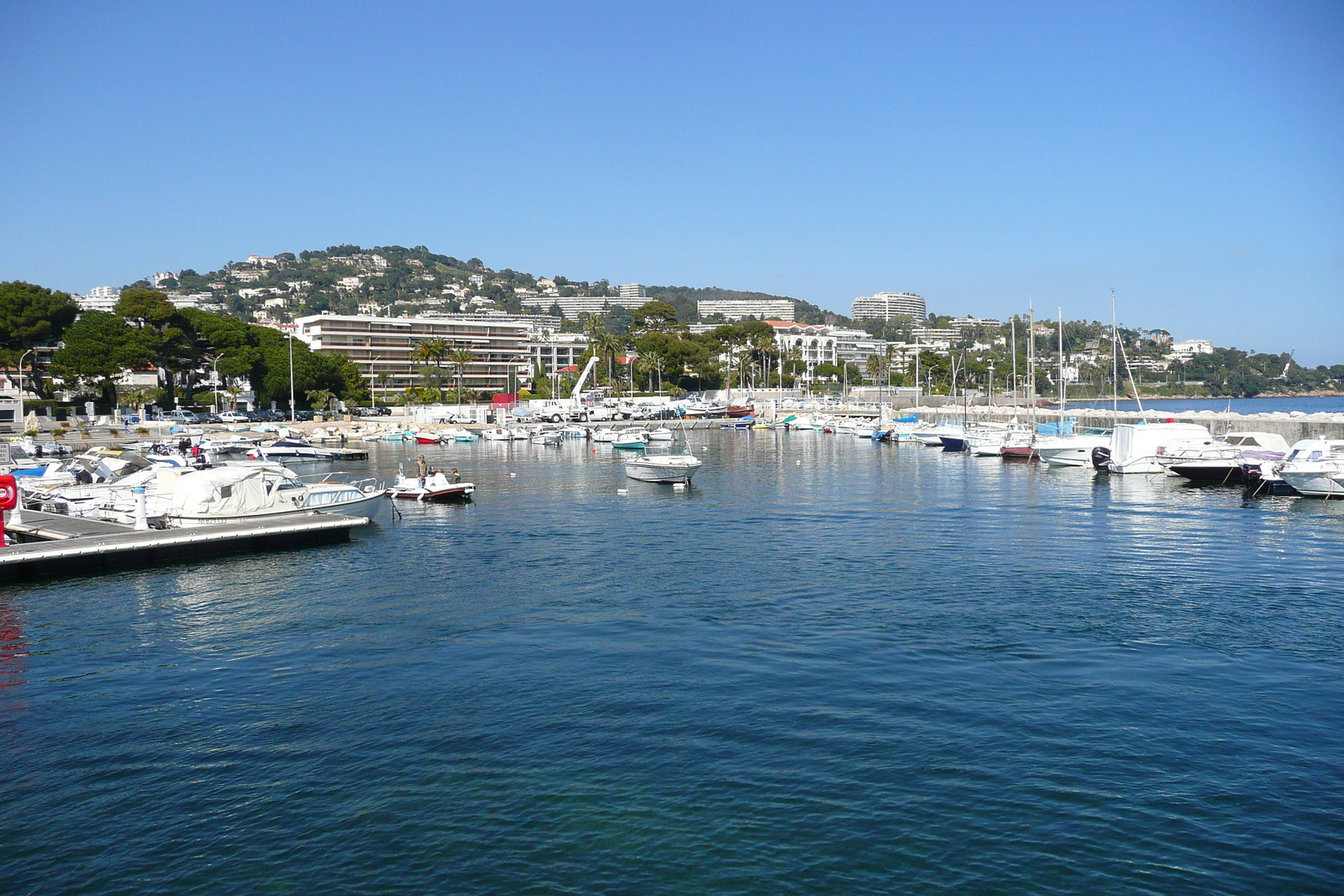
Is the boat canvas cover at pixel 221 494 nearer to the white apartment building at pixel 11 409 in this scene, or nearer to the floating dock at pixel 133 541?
the floating dock at pixel 133 541

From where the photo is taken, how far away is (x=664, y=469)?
2181 inches

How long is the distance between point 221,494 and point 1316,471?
48.2m

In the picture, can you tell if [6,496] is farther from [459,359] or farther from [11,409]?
[459,359]

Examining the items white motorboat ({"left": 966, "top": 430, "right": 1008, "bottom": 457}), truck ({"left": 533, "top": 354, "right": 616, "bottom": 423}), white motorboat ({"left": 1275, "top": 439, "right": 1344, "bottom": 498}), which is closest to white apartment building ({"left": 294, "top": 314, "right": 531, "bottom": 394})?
truck ({"left": 533, "top": 354, "right": 616, "bottom": 423})

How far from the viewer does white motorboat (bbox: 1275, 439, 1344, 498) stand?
44.9 m

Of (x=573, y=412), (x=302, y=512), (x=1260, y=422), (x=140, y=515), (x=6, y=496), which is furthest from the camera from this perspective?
(x=573, y=412)

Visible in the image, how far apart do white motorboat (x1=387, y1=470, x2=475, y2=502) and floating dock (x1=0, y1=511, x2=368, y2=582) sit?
1052 cm

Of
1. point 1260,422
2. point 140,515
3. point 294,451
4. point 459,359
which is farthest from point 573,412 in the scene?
point 140,515

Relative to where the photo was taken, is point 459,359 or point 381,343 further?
point 381,343

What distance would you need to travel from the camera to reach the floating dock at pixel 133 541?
28750 mm

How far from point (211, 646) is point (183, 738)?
6154 millimetres

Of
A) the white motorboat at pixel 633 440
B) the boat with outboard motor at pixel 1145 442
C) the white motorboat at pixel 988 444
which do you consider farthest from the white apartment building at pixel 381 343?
the boat with outboard motor at pixel 1145 442

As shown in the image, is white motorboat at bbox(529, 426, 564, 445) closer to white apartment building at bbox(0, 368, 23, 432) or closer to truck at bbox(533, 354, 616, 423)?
truck at bbox(533, 354, 616, 423)

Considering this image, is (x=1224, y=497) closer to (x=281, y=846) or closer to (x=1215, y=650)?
(x=1215, y=650)
